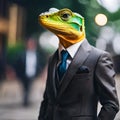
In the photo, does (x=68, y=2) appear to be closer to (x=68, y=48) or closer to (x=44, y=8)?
(x=44, y=8)

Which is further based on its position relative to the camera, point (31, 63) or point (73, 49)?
point (31, 63)

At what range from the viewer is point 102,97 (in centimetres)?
216

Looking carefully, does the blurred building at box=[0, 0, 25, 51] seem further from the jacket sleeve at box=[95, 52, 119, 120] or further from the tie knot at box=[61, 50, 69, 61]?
the jacket sleeve at box=[95, 52, 119, 120]

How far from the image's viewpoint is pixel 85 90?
2168 mm

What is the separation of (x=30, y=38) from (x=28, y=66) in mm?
318

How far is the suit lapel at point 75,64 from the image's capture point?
214cm

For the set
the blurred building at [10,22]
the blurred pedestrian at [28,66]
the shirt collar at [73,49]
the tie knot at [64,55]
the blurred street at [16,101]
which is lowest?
the blurred street at [16,101]

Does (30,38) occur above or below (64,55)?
below

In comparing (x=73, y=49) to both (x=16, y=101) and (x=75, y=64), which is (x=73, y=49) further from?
(x=16, y=101)

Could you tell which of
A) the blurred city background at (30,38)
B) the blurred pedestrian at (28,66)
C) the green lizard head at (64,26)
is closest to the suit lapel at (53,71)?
the green lizard head at (64,26)

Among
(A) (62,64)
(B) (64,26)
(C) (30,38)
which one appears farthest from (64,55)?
(C) (30,38)

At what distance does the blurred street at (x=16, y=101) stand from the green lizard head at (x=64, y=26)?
1697 millimetres

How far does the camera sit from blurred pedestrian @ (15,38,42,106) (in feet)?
12.9

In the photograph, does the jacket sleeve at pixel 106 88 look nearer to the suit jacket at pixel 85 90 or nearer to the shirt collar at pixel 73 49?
the suit jacket at pixel 85 90
